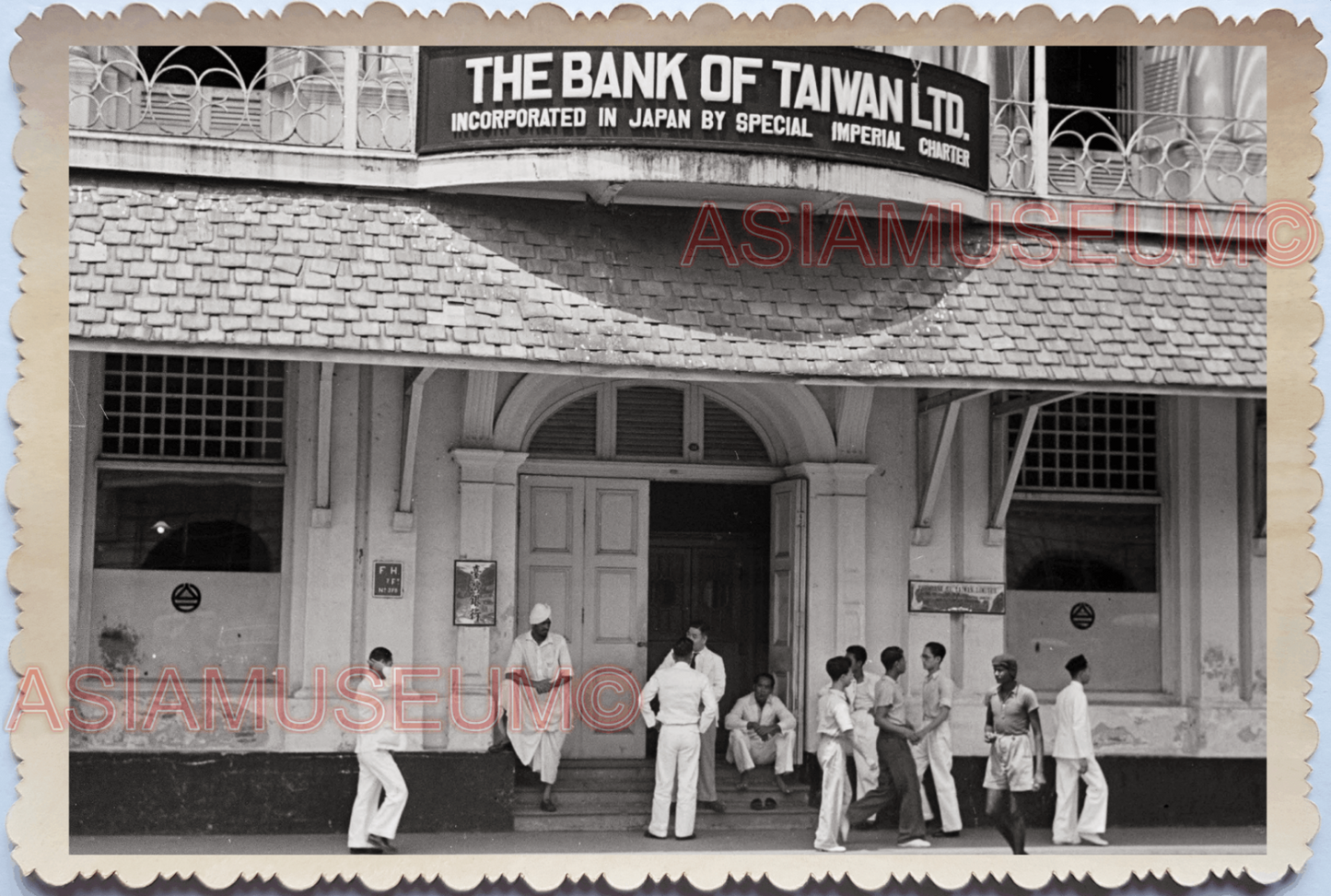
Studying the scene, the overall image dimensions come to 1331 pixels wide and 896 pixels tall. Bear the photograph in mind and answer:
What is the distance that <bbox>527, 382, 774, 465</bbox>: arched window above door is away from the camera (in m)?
13.0

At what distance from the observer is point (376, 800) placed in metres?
A: 11.2

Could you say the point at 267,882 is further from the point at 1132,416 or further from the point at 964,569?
the point at 1132,416

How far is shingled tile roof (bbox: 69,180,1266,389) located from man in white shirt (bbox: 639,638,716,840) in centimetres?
252

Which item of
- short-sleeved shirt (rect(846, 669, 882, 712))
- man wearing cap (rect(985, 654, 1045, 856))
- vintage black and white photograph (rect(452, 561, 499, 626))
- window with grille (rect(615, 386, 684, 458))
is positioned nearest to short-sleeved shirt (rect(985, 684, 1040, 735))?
man wearing cap (rect(985, 654, 1045, 856))

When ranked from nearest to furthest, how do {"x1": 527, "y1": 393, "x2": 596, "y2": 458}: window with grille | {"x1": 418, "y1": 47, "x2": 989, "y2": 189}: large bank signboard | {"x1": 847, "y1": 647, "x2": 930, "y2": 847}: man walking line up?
1. {"x1": 418, "y1": 47, "x2": 989, "y2": 189}: large bank signboard
2. {"x1": 847, "y1": 647, "x2": 930, "y2": 847}: man walking
3. {"x1": 527, "y1": 393, "x2": 596, "y2": 458}: window with grille

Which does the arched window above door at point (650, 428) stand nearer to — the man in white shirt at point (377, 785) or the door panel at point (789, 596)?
the door panel at point (789, 596)

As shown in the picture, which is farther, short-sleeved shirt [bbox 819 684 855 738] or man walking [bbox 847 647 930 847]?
man walking [bbox 847 647 930 847]

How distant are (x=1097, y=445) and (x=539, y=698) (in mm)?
5191

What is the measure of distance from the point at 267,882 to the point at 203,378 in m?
5.42

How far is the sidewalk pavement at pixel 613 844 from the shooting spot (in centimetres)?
1096

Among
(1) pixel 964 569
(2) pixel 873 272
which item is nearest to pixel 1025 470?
(1) pixel 964 569

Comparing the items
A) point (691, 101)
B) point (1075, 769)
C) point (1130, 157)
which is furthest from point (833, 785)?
point (1130, 157)

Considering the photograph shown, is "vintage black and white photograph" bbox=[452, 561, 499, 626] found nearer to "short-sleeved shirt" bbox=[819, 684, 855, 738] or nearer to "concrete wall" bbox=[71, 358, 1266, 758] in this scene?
"concrete wall" bbox=[71, 358, 1266, 758]

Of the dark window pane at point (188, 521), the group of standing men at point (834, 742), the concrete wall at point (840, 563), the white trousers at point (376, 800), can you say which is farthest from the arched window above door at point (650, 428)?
the white trousers at point (376, 800)
